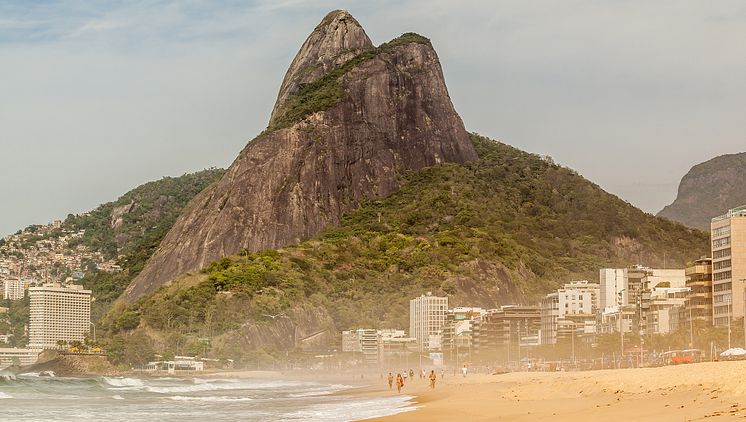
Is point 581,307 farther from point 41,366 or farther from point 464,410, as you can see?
point 464,410

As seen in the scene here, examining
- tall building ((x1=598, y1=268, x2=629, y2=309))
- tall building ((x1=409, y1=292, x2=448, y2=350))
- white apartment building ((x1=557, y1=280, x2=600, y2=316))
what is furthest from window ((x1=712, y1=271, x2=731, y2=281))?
tall building ((x1=409, y1=292, x2=448, y2=350))

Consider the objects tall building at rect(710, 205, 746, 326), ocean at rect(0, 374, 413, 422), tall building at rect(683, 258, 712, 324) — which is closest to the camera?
ocean at rect(0, 374, 413, 422)

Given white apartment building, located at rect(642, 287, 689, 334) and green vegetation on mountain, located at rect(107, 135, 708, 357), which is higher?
green vegetation on mountain, located at rect(107, 135, 708, 357)

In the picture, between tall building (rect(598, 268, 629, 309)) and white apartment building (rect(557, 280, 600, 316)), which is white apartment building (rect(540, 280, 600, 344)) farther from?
tall building (rect(598, 268, 629, 309))

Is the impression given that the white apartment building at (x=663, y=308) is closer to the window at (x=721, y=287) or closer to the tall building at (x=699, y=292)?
the tall building at (x=699, y=292)

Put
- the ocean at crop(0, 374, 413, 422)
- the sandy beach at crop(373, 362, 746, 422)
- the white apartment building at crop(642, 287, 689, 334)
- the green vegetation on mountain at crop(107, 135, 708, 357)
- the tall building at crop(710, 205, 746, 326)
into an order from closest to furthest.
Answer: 1. the sandy beach at crop(373, 362, 746, 422)
2. the ocean at crop(0, 374, 413, 422)
3. the tall building at crop(710, 205, 746, 326)
4. the white apartment building at crop(642, 287, 689, 334)
5. the green vegetation on mountain at crop(107, 135, 708, 357)

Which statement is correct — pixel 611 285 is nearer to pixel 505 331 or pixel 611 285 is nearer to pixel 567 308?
pixel 567 308

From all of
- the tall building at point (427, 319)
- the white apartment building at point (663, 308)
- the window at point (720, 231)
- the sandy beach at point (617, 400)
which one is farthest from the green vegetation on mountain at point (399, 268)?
the sandy beach at point (617, 400)

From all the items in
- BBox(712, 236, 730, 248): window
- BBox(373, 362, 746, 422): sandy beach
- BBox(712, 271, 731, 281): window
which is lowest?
BBox(373, 362, 746, 422): sandy beach
